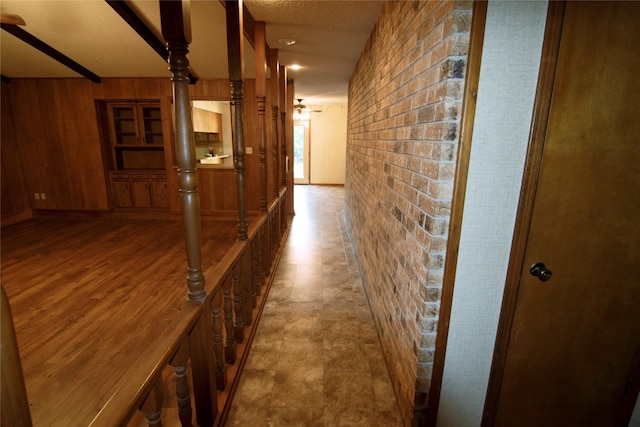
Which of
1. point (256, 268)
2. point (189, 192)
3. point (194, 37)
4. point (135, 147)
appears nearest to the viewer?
point (189, 192)

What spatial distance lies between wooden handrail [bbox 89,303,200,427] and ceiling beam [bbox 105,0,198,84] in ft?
9.41

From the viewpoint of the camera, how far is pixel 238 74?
2139mm

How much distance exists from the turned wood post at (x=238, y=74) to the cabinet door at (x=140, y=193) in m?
4.59

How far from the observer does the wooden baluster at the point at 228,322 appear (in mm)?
1848

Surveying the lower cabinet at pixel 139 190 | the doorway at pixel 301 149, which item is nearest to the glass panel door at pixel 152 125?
the lower cabinet at pixel 139 190

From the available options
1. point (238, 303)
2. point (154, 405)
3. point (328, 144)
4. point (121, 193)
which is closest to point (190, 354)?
point (154, 405)

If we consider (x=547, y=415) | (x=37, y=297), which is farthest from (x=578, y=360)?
(x=37, y=297)

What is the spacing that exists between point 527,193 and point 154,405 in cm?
157

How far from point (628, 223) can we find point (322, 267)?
2.88 m

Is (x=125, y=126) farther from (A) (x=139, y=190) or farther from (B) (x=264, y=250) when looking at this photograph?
(B) (x=264, y=250)

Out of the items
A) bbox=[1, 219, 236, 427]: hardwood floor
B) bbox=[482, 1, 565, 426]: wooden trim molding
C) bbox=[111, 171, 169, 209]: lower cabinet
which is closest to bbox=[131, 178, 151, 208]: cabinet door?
bbox=[111, 171, 169, 209]: lower cabinet

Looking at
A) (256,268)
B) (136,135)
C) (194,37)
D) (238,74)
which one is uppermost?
(194,37)

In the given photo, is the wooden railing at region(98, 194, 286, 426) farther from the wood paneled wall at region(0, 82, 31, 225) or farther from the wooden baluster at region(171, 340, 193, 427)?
the wood paneled wall at region(0, 82, 31, 225)

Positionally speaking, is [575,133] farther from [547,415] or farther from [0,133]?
[0,133]
